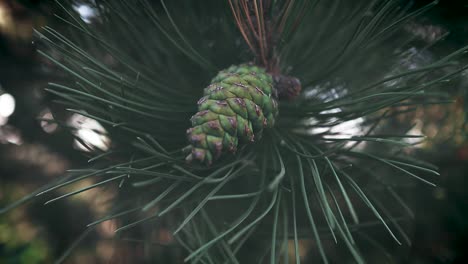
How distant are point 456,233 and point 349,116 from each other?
0.56 metres

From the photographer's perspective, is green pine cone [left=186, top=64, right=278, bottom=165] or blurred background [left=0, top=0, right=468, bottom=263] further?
blurred background [left=0, top=0, right=468, bottom=263]

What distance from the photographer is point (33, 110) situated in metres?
0.78

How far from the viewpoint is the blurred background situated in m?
0.72

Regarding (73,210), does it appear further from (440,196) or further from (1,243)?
(440,196)

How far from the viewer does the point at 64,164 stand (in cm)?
81

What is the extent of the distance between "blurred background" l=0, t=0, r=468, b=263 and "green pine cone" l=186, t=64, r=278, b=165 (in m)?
0.29

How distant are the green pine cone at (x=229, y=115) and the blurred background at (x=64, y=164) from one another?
285mm

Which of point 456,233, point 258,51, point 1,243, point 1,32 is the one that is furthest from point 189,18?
point 456,233

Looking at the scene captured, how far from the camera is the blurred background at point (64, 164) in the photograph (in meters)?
0.72

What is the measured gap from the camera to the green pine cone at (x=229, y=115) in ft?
1.33

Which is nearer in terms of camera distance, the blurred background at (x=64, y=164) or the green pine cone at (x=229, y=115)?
the green pine cone at (x=229, y=115)

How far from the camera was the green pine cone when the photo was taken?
406 mm

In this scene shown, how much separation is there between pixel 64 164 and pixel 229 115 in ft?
1.84

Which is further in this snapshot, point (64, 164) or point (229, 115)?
point (64, 164)
